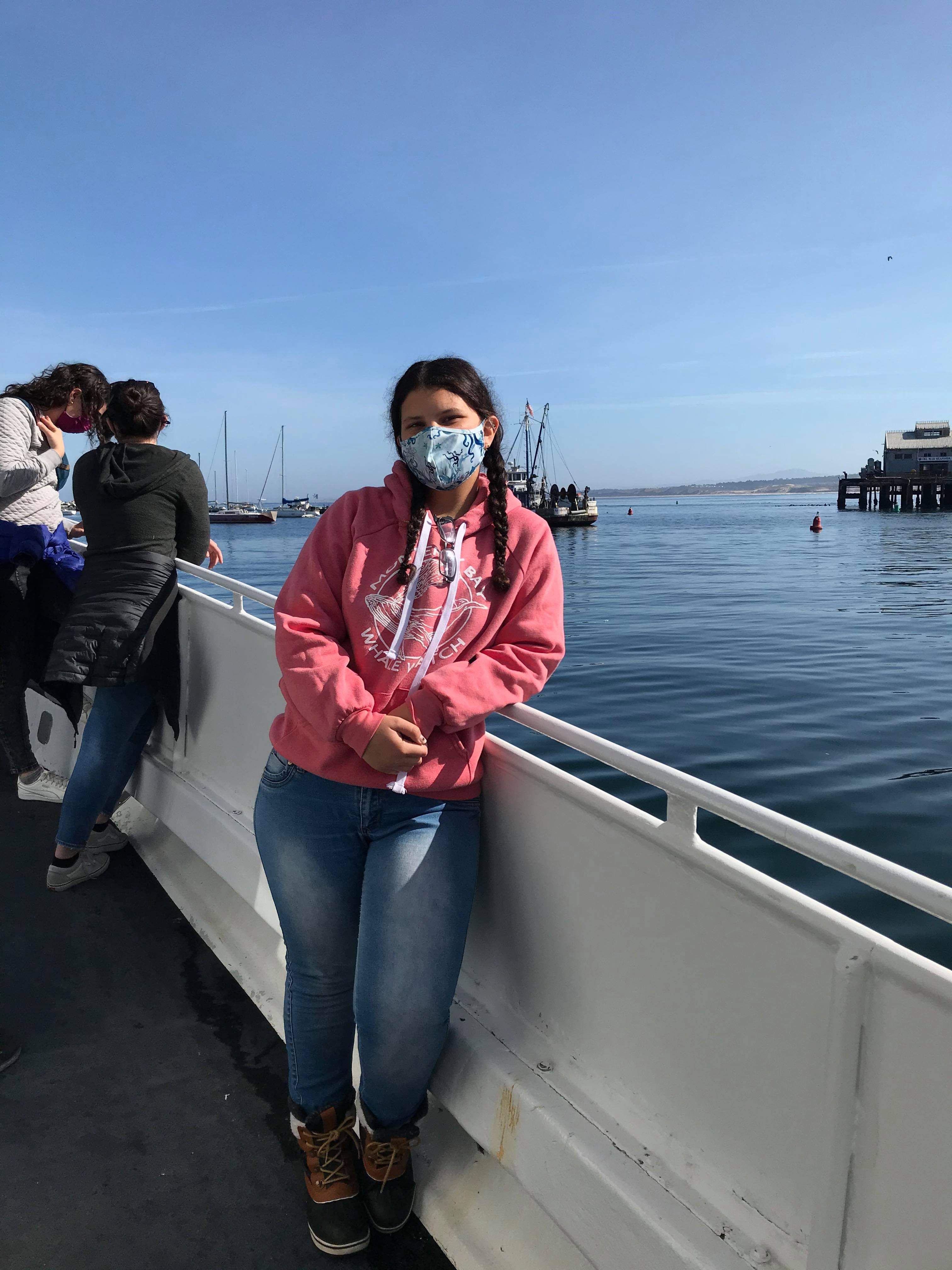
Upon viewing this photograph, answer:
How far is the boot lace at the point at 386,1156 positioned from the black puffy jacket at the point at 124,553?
1.80m

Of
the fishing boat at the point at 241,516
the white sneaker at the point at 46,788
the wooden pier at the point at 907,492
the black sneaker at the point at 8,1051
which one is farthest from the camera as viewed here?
the fishing boat at the point at 241,516

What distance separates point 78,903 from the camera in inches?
120

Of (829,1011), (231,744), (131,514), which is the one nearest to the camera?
(829,1011)

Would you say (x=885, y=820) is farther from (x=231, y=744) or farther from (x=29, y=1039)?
(x=29, y=1039)

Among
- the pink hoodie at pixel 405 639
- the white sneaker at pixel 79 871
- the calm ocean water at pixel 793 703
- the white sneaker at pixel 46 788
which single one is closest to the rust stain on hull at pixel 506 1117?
the pink hoodie at pixel 405 639

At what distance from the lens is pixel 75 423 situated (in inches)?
121

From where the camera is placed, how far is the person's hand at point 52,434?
3047mm

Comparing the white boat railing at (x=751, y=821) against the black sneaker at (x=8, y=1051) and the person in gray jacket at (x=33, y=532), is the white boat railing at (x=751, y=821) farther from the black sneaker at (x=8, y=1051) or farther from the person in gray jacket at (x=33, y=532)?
the person in gray jacket at (x=33, y=532)

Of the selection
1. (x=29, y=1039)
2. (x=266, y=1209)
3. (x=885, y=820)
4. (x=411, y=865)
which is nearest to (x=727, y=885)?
(x=411, y=865)

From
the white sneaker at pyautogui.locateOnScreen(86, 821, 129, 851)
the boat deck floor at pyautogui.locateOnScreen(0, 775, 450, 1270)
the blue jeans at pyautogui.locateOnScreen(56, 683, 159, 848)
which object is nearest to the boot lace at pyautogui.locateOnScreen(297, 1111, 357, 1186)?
the boat deck floor at pyautogui.locateOnScreen(0, 775, 450, 1270)

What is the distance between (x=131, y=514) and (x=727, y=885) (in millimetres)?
2348

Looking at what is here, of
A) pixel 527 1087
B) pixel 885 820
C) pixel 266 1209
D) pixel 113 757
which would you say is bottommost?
pixel 885 820

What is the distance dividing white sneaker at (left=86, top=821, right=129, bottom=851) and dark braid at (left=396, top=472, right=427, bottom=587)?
2.16 meters

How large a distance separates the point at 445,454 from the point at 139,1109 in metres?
1.70
